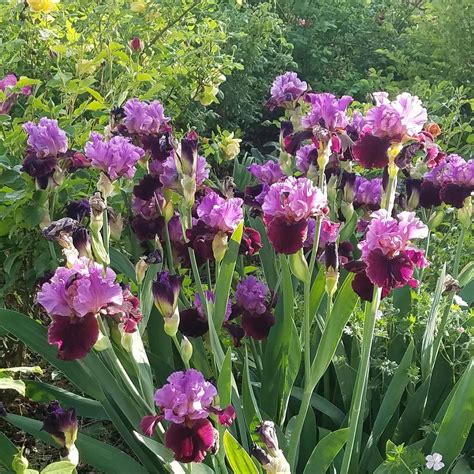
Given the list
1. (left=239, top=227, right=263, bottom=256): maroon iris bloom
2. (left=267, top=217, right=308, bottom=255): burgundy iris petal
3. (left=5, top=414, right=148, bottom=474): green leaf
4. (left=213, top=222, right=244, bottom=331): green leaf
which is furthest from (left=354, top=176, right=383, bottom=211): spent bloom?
(left=5, top=414, right=148, bottom=474): green leaf

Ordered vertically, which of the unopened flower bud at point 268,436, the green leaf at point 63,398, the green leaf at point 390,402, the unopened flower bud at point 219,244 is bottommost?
the green leaf at point 63,398

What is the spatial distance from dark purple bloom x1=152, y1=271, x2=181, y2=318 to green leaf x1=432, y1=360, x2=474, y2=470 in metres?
0.67

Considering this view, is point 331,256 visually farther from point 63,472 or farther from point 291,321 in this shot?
point 63,472

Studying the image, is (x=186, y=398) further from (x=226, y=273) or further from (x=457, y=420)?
(x=457, y=420)

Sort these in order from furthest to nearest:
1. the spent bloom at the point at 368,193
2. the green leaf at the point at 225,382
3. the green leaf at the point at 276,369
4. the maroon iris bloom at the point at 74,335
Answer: the spent bloom at the point at 368,193, the green leaf at the point at 276,369, the green leaf at the point at 225,382, the maroon iris bloom at the point at 74,335

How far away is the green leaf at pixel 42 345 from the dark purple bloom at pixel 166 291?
0.37 m

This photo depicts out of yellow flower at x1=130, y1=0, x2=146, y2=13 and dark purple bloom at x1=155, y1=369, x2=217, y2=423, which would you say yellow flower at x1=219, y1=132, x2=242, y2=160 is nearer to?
yellow flower at x1=130, y1=0, x2=146, y2=13

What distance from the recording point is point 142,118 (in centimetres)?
181

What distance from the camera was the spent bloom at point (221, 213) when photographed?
151 cm

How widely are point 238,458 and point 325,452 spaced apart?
0.91 ft

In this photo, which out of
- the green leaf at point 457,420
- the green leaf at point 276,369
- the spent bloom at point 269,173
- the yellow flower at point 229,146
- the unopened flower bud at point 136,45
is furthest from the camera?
the yellow flower at point 229,146

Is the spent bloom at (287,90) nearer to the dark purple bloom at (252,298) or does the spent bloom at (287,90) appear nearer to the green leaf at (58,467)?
the dark purple bloom at (252,298)

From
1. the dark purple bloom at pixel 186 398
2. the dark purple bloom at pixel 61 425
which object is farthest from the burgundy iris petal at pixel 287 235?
the dark purple bloom at pixel 61 425

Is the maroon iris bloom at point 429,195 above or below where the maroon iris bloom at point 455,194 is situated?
below
